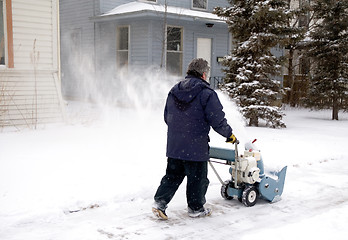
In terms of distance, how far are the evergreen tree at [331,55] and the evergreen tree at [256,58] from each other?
3679 millimetres

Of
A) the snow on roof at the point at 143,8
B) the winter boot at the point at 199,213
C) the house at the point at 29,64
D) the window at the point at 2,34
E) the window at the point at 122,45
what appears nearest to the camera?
the winter boot at the point at 199,213

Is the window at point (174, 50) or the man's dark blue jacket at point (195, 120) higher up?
the window at point (174, 50)

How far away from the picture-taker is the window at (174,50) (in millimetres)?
19297

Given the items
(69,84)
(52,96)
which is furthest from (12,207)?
(69,84)

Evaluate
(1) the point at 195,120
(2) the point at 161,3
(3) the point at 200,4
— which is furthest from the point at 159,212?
(3) the point at 200,4

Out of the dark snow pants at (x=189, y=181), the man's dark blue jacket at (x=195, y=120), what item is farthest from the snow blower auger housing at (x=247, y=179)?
the man's dark blue jacket at (x=195, y=120)

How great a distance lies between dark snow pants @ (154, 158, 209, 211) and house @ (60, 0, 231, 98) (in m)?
12.1

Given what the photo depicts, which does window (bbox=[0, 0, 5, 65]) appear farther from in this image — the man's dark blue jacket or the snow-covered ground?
the man's dark blue jacket

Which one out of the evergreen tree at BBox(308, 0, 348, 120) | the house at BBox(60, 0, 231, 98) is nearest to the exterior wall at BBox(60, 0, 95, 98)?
the house at BBox(60, 0, 231, 98)

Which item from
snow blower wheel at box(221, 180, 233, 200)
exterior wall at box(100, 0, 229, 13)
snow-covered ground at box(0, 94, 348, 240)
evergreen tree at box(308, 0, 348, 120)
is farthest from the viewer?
exterior wall at box(100, 0, 229, 13)

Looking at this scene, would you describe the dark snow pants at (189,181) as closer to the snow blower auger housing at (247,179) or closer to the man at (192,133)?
the man at (192,133)

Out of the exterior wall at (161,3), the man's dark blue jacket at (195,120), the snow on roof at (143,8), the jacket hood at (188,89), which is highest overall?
the exterior wall at (161,3)

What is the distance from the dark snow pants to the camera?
4.75 meters

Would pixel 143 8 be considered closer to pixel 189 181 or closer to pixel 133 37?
pixel 133 37
